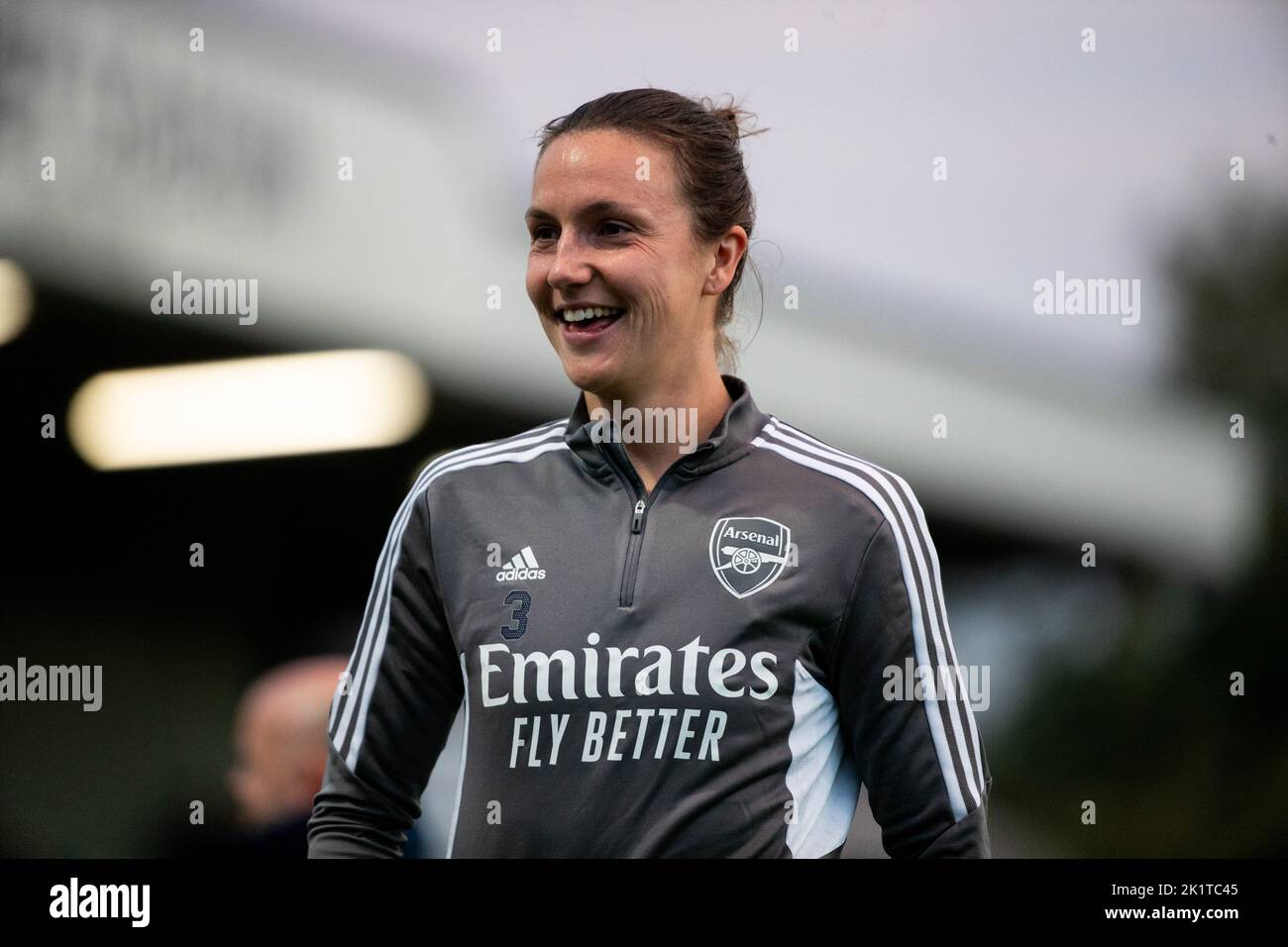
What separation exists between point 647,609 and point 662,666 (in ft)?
0.32

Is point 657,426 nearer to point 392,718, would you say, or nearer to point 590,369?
point 590,369

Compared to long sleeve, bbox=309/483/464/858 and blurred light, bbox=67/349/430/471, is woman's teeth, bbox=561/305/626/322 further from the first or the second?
blurred light, bbox=67/349/430/471

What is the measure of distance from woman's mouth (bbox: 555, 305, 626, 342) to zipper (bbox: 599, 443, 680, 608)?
0.67 ft

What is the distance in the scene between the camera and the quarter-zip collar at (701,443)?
2.32 m

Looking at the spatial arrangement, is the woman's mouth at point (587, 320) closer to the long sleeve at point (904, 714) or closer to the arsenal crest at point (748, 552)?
the arsenal crest at point (748, 552)

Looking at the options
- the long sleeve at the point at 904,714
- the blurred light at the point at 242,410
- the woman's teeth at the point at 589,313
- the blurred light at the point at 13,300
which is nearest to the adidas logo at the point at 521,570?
the woman's teeth at the point at 589,313

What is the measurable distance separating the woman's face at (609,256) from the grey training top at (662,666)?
139 millimetres

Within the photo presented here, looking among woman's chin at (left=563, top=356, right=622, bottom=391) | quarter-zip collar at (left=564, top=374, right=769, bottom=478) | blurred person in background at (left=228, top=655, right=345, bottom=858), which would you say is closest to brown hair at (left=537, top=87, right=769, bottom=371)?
quarter-zip collar at (left=564, top=374, right=769, bottom=478)

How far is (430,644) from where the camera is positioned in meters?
2.32

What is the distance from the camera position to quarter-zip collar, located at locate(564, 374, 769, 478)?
7.62 ft
